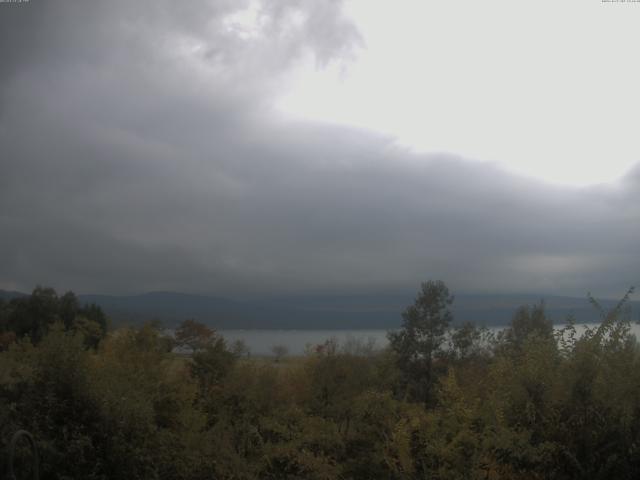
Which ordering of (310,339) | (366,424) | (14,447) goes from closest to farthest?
1. (14,447)
2. (366,424)
3. (310,339)

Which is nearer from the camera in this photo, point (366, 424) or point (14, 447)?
point (14, 447)

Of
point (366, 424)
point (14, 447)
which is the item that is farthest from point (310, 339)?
point (14, 447)

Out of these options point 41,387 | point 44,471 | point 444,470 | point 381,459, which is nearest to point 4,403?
point 41,387

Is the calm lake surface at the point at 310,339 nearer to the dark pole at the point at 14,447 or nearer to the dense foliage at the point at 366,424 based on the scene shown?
the dense foliage at the point at 366,424

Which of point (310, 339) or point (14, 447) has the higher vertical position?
point (310, 339)

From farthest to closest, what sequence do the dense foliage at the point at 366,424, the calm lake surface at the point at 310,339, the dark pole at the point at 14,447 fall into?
the calm lake surface at the point at 310,339 → the dense foliage at the point at 366,424 → the dark pole at the point at 14,447

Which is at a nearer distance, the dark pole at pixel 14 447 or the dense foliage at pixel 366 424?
the dark pole at pixel 14 447

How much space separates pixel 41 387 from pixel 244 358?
1015cm

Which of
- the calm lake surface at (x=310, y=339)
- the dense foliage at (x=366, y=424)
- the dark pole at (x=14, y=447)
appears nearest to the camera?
the dark pole at (x=14, y=447)

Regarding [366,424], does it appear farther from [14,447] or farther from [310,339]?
[310,339]

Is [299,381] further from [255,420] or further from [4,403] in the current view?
[4,403]

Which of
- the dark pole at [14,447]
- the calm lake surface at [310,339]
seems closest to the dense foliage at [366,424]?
the calm lake surface at [310,339]

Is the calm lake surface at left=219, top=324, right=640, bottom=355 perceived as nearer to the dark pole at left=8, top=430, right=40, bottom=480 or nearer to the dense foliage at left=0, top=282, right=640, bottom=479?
the dense foliage at left=0, top=282, right=640, bottom=479

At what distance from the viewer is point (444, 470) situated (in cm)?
1027
